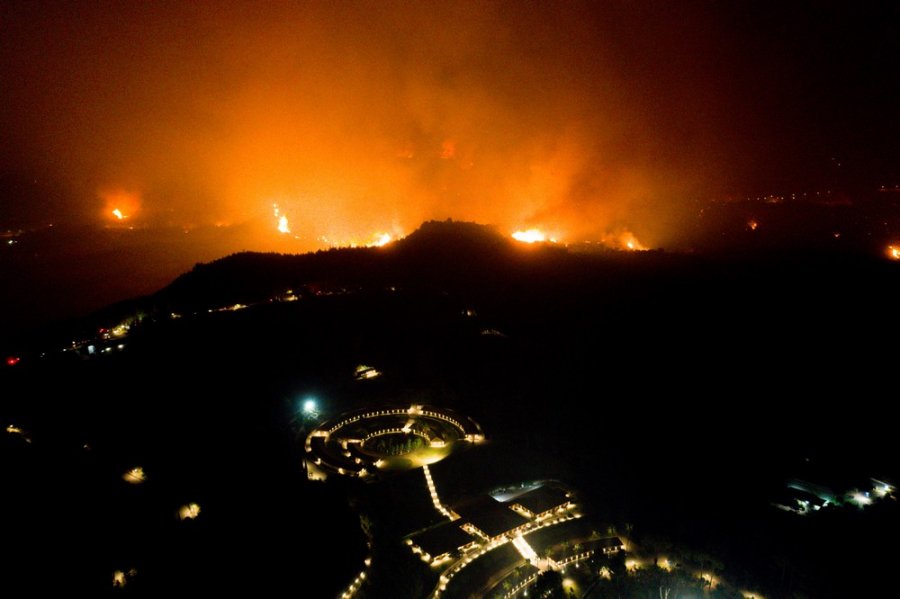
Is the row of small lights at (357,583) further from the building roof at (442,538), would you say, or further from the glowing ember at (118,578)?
the glowing ember at (118,578)

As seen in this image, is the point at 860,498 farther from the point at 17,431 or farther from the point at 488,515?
the point at 17,431

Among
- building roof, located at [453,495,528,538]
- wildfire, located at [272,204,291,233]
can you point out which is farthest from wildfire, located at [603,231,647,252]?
wildfire, located at [272,204,291,233]

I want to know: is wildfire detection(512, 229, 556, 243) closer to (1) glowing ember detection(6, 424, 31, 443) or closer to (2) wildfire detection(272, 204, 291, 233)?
(2) wildfire detection(272, 204, 291, 233)

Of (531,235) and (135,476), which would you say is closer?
(135,476)

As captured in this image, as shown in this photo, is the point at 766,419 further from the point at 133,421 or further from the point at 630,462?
the point at 133,421

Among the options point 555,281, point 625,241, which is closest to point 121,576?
point 555,281
